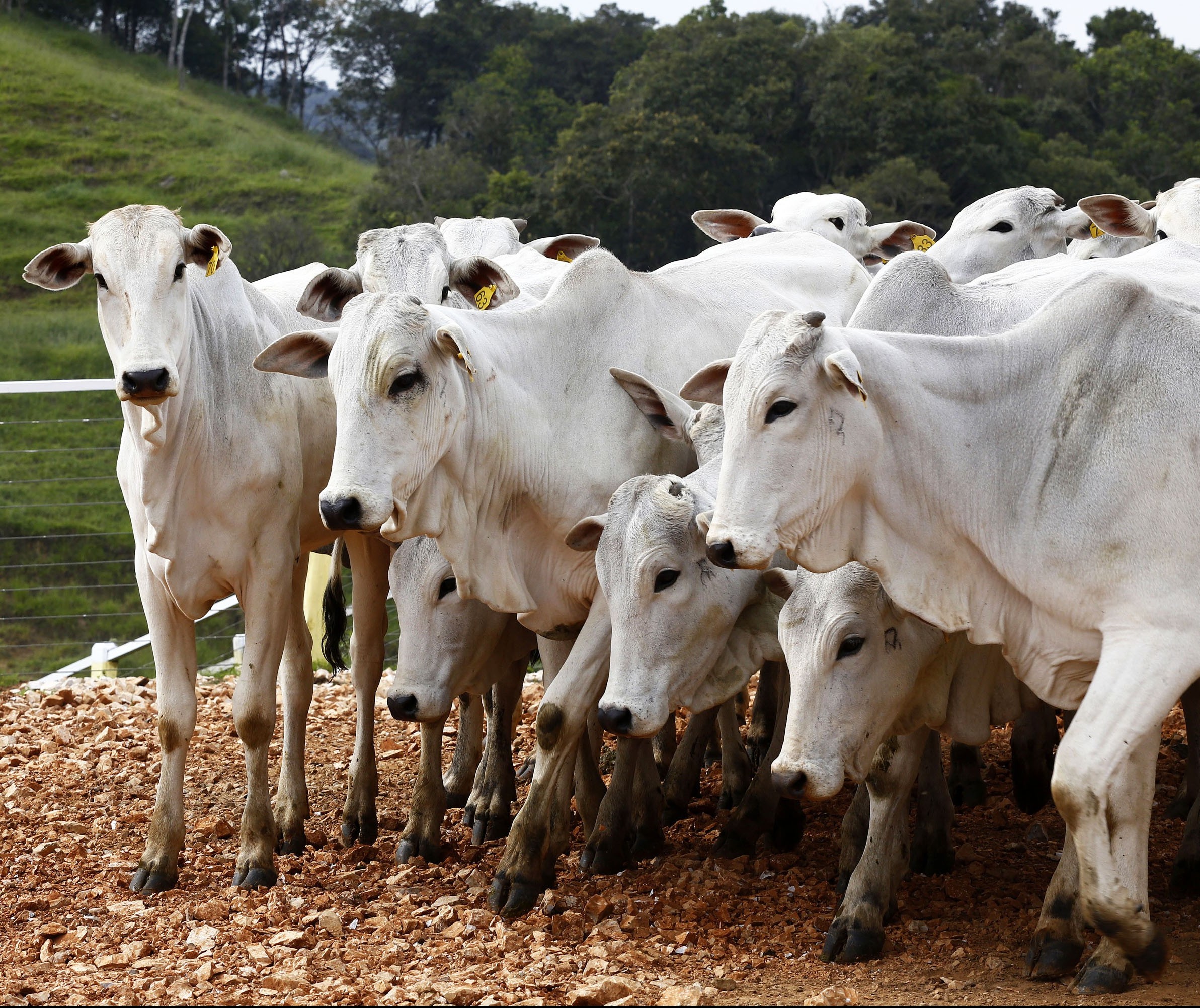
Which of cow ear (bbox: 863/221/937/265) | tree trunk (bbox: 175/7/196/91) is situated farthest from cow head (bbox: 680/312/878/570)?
tree trunk (bbox: 175/7/196/91)

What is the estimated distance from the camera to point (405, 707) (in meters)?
5.17

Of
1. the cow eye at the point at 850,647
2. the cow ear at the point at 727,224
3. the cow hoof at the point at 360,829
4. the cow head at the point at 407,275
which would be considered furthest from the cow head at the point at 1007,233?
the cow hoof at the point at 360,829

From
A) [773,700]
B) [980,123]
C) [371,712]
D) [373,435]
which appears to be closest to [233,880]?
[371,712]

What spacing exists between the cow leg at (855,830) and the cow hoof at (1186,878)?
97cm

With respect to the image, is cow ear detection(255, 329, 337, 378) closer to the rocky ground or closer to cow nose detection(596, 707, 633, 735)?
cow nose detection(596, 707, 633, 735)

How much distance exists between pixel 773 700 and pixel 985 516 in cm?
288

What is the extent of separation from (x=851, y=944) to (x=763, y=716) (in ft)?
7.95

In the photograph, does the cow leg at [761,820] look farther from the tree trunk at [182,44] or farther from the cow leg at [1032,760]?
the tree trunk at [182,44]

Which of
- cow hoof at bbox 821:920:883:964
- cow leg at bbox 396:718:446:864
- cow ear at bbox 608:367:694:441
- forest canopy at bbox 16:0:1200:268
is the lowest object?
cow leg at bbox 396:718:446:864

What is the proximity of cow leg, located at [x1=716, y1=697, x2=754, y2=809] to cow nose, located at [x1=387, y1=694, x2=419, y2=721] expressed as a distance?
52.9 inches

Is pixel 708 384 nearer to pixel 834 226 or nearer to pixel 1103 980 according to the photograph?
pixel 1103 980

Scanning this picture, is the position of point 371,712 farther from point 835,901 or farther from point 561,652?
point 835,901

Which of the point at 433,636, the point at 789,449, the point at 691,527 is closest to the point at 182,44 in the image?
the point at 433,636

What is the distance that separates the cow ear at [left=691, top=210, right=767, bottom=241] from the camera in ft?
28.0
